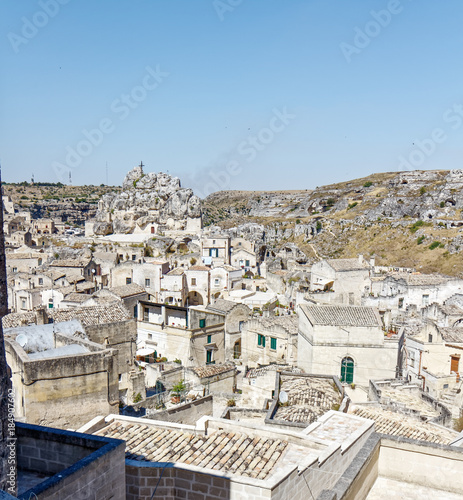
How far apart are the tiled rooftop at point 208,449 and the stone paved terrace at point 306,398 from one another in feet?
15.7

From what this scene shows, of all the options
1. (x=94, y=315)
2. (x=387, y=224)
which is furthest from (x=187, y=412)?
(x=387, y=224)

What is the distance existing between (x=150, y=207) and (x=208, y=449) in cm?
7371

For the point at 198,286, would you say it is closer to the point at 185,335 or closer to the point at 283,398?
the point at 185,335

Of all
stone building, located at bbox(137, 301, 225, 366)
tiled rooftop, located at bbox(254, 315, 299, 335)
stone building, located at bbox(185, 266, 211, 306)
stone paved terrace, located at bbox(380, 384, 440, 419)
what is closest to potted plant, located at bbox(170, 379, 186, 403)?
stone building, located at bbox(137, 301, 225, 366)

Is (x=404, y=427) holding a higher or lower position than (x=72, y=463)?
lower

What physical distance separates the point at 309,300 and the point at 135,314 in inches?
494

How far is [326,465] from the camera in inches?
282

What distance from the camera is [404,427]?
13.2 m

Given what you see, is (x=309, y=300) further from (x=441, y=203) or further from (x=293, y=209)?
(x=293, y=209)

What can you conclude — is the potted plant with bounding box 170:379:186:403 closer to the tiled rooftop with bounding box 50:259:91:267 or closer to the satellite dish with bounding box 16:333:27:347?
the satellite dish with bounding box 16:333:27:347

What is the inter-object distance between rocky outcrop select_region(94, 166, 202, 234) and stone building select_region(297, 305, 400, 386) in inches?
2060

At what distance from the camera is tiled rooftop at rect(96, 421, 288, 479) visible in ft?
23.2

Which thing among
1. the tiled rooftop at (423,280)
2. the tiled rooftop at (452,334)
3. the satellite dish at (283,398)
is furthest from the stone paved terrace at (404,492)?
the tiled rooftop at (423,280)

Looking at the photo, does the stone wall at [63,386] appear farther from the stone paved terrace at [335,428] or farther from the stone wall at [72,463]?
the stone wall at [72,463]
